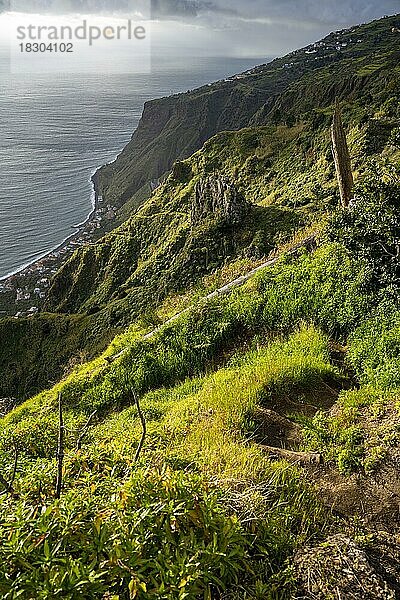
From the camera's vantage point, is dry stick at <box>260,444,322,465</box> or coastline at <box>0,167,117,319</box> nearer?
dry stick at <box>260,444,322,465</box>

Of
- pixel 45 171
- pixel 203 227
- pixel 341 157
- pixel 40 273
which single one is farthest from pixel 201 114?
pixel 341 157

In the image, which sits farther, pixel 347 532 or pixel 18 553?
pixel 347 532

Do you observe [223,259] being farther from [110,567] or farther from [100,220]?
[100,220]

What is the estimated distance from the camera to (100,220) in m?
97.9

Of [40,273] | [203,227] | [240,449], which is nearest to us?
[240,449]

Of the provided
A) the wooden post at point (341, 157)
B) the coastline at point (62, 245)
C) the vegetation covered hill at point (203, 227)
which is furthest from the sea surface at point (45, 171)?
the wooden post at point (341, 157)

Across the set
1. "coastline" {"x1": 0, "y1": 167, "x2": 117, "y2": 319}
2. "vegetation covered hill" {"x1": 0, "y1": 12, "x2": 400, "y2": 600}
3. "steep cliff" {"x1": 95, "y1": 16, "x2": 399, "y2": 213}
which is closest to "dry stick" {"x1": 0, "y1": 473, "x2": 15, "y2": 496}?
"vegetation covered hill" {"x1": 0, "y1": 12, "x2": 400, "y2": 600}

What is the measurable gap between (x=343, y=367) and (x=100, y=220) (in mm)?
94435

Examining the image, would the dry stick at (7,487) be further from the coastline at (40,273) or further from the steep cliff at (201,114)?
the steep cliff at (201,114)

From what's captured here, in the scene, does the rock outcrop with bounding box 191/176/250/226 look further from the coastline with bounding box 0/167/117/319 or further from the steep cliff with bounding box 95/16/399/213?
the steep cliff with bounding box 95/16/399/213

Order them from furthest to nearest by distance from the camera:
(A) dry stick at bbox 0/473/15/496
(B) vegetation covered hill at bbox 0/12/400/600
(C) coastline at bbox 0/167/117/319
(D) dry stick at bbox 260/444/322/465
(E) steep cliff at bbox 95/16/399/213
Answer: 1. (E) steep cliff at bbox 95/16/399/213
2. (C) coastline at bbox 0/167/117/319
3. (D) dry stick at bbox 260/444/322/465
4. (A) dry stick at bbox 0/473/15/496
5. (B) vegetation covered hill at bbox 0/12/400/600

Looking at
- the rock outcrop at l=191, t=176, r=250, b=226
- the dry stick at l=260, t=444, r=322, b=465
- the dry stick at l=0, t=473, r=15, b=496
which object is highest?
the rock outcrop at l=191, t=176, r=250, b=226

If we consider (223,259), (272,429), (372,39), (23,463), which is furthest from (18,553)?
(372,39)

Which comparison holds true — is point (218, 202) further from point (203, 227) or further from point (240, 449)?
point (240, 449)
